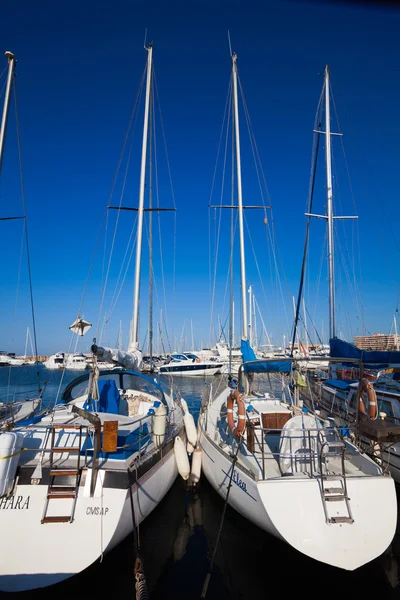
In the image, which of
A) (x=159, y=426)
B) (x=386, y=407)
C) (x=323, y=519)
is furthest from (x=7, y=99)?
(x=386, y=407)

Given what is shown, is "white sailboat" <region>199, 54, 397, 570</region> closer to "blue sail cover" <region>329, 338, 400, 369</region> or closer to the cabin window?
the cabin window

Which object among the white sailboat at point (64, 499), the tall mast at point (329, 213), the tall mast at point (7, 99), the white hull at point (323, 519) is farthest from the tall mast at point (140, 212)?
the tall mast at point (329, 213)

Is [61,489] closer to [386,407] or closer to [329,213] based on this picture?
[386,407]

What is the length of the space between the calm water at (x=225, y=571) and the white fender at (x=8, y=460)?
1178 millimetres

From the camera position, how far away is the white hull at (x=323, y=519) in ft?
18.4

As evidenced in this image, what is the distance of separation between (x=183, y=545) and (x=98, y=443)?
3.61 metres

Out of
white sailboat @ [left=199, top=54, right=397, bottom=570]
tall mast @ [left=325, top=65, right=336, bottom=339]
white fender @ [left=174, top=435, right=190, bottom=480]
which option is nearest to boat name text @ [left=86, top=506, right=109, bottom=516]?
white sailboat @ [left=199, top=54, right=397, bottom=570]

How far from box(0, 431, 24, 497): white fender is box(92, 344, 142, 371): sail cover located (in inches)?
98.2

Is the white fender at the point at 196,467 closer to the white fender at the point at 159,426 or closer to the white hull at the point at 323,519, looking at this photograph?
the white fender at the point at 159,426

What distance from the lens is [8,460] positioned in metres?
5.61

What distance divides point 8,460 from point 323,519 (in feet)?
17.0

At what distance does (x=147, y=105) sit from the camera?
17.2 m

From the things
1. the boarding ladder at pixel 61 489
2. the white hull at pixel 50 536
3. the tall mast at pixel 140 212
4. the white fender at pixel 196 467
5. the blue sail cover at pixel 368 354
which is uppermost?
the tall mast at pixel 140 212

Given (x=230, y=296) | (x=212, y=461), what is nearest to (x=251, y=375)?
(x=230, y=296)
